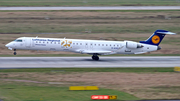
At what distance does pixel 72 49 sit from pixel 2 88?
15708mm

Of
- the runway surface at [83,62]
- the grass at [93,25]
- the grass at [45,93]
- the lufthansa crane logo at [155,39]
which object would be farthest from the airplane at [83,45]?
the grass at [45,93]

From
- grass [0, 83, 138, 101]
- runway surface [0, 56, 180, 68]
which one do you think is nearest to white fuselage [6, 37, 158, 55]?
runway surface [0, 56, 180, 68]

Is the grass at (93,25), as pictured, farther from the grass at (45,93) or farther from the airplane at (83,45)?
the grass at (45,93)

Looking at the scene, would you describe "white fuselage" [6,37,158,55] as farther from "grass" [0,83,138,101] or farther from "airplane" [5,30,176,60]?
"grass" [0,83,138,101]

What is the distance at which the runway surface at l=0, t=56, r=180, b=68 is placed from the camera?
109 feet

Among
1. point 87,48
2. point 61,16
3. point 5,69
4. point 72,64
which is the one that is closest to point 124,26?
point 61,16

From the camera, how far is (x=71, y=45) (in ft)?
121

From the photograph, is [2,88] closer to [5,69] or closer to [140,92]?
[5,69]

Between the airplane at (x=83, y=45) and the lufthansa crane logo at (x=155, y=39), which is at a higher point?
the lufthansa crane logo at (x=155, y=39)

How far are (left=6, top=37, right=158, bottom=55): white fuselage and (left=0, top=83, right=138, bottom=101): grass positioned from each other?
13.6 metres

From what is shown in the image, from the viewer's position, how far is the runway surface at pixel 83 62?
109 feet

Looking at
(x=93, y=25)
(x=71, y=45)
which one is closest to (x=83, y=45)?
(x=71, y=45)

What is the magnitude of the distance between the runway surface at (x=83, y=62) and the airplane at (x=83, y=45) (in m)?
1.38

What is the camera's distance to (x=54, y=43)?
1442 inches
